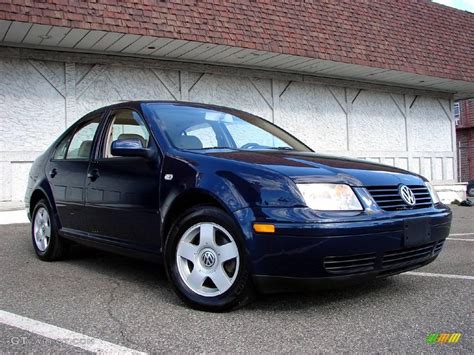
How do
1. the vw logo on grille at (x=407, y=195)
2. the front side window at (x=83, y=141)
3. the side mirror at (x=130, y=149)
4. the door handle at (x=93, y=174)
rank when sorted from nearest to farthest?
the vw logo on grille at (x=407, y=195) < the side mirror at (x=130, y=149) < the door handle at (x=93, y=174) < the front side window at (x=83, y=141)

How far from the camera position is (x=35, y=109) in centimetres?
977

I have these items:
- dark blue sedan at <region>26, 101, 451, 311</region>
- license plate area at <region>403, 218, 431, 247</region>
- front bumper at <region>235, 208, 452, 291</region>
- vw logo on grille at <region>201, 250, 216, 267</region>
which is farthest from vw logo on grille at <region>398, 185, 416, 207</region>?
vw logo on grille at <region>201, 250, 216, 267</region>

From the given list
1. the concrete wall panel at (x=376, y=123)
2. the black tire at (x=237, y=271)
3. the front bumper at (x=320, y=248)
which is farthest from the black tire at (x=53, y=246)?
the concrete wall panel at (x=376, y=123)

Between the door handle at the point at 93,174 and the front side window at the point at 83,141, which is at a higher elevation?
the front side window at the point at 83,141

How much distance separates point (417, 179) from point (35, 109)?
816 cm

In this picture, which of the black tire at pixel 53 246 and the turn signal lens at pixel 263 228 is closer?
the turn signal lens at pixel 263 228

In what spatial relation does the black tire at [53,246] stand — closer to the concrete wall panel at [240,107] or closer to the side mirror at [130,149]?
the side mirror at [130,149]

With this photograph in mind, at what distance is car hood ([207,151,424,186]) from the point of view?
10.4 ft

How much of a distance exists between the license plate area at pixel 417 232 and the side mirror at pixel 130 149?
74.8 inches

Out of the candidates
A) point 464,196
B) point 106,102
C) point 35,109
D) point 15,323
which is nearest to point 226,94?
point 106,102

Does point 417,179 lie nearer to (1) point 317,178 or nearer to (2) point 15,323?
(1) point 317,178

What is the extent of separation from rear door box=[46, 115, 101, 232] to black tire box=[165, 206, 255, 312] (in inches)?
53.2

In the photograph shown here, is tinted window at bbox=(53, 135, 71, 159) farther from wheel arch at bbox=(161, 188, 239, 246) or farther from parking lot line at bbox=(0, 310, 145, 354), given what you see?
parking lot line at bbox=(0, 310, 145, 354)

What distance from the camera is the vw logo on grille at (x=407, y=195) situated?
3381 mm
